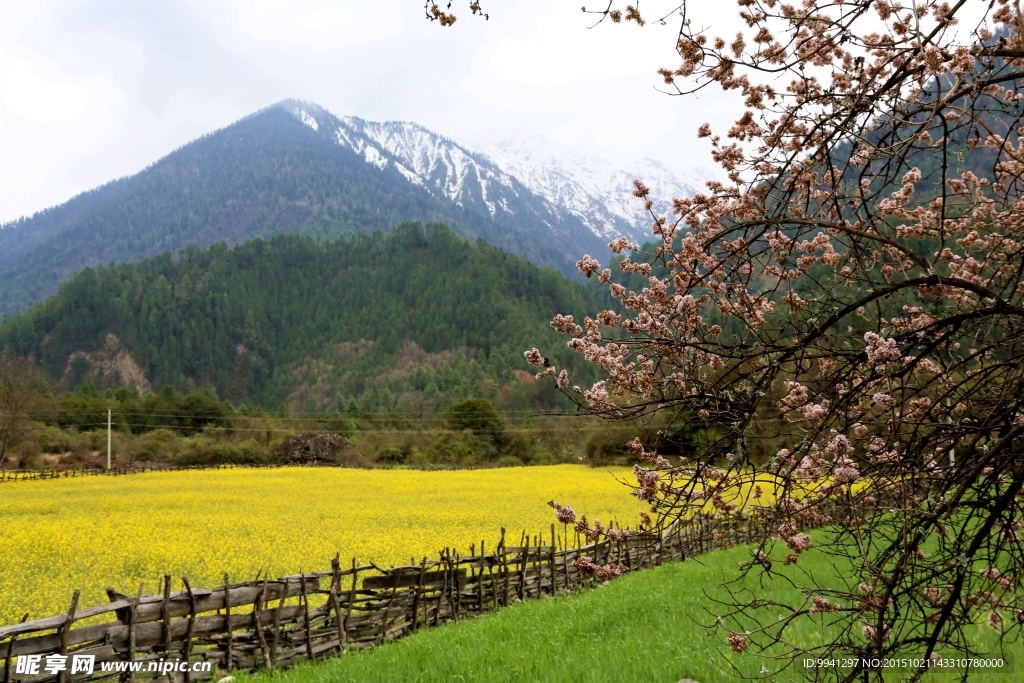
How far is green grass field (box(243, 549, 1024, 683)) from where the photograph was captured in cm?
610

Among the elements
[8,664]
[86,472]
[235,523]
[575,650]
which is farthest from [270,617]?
[86,472]

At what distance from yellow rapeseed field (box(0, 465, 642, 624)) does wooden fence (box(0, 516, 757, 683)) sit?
2517 mm

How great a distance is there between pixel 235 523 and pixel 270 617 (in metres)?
11.5

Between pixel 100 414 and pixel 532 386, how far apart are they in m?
49.4

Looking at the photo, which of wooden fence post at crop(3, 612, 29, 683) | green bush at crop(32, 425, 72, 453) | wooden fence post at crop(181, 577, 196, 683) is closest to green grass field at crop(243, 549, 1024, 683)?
wooden fence post at crop(181, 577, 196, 683)

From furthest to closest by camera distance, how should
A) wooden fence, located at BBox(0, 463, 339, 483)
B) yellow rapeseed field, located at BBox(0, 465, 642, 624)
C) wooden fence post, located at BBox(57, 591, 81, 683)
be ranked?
1. wooden fence, located at BBox(0, 463, 339, 483)
2. yellow rapeseed field, located at BBox(0, 465, 642, 624)
3. wooden fence post, located at BBox(57, 591, 81, 683)

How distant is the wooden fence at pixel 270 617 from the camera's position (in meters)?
6.09

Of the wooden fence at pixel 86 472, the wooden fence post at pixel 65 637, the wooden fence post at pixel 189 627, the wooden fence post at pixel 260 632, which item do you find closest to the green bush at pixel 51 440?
the wooden fence at pixel 86 472

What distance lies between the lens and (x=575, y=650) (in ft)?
22.6

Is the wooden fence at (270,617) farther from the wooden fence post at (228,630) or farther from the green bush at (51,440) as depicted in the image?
the green bush at (51,440)

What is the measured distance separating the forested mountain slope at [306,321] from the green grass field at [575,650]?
100099 millimetres

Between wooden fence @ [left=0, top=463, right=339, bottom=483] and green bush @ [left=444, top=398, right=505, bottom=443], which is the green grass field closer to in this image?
wooden fence @ [left=0, top=463, right=339, bottom=483]

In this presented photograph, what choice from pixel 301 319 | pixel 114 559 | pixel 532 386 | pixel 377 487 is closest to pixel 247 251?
pixel 301 319

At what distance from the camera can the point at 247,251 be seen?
187500 mm
